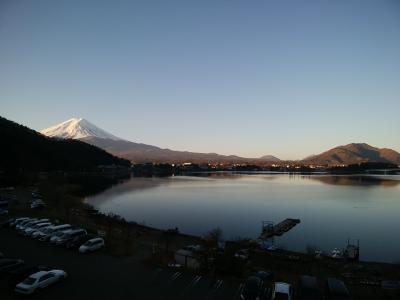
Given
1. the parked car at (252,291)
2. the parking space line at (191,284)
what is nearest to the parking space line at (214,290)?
the parking space line at (191,284)

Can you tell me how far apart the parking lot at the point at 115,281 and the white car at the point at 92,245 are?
0.17 m

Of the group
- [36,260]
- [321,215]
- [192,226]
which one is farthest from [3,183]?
[321,215]

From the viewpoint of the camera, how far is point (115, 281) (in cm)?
689

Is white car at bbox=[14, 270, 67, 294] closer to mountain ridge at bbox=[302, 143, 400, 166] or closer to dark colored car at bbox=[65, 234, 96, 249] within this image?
dark colored car at bbox=[65, 234, 96, 249]

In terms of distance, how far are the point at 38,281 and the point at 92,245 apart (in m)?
2.71

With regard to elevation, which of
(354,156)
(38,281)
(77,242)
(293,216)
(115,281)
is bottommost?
(293,216)

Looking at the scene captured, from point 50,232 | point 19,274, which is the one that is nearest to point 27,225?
point 50,232

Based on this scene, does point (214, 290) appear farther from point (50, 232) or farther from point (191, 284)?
point (50, 232)

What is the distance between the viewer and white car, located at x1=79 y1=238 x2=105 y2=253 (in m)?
8.79

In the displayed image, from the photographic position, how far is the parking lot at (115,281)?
619 centimetres

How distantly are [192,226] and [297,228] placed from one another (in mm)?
6008

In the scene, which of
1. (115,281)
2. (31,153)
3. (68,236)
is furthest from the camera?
(31,153)

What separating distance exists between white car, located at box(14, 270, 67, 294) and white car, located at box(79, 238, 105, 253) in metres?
1.96

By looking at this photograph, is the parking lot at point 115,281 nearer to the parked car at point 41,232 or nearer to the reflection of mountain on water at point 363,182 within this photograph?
the parked car at point 41,232
